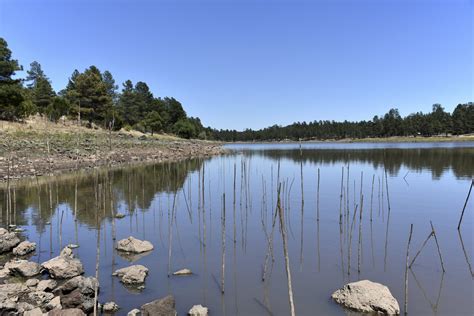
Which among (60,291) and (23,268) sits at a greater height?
(23,268)

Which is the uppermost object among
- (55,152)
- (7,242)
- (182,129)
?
(182,129)

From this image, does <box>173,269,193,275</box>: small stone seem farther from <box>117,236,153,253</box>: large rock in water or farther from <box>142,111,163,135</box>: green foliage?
<box>142,111,163,135</box>: green foliage

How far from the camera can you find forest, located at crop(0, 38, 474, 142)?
147 feet

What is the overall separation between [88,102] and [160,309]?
63.1 meters

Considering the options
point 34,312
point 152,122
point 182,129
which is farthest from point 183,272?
point 182,129

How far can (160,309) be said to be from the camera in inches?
291

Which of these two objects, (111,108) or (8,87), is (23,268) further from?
(111,108)

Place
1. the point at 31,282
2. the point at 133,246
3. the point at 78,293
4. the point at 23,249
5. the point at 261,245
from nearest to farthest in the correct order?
the point at 78,293, the point at 31,282, the point at 23,249, the point at 133,246, the point at 261,245

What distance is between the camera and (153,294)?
868cm

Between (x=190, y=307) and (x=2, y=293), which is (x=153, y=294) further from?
(x=2, y=293)

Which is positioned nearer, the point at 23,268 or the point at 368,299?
the point at 368,299

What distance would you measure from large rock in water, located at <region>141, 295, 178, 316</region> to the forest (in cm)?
402

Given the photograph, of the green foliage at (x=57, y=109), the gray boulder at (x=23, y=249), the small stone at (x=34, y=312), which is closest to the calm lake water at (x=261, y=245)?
the gray boulder at (x=23, y=249)

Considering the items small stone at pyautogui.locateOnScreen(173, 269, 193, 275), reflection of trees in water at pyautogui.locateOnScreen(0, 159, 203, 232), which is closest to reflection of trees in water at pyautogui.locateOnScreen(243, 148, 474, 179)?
reflection of trees in water at pyautogui.locateOnScreen(0, 159, 203, 232)
